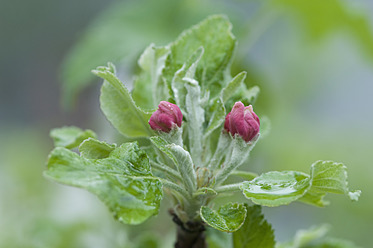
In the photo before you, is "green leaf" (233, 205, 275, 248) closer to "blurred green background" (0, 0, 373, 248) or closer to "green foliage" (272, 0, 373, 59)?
"blurred green background" (0, 0, 373, 248)

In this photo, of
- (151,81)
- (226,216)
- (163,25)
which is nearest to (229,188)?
(226,216)

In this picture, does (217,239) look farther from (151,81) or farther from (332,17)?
(332,17)

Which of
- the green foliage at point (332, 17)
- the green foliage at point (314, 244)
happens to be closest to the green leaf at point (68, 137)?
the green foliage at point (314, 244)

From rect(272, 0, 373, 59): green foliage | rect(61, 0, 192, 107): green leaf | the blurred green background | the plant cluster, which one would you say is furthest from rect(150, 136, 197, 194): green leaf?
rect(272, 0, 373, 59): green foliage

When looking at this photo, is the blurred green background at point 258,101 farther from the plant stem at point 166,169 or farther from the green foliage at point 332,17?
the plant stem at point 166,169

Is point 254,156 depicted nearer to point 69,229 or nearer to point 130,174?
point 69,229

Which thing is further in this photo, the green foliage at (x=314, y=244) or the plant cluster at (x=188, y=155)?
the green foliage at (x=314, y=244)

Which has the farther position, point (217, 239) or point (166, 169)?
point (217, 239)

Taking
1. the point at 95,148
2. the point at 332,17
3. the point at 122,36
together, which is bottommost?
the point at 122,36
